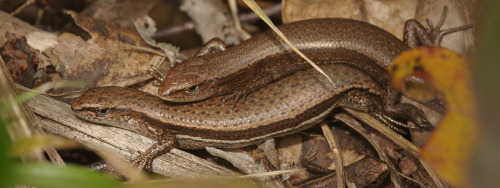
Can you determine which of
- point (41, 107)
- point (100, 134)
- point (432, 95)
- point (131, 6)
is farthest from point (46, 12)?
point (432, 95)

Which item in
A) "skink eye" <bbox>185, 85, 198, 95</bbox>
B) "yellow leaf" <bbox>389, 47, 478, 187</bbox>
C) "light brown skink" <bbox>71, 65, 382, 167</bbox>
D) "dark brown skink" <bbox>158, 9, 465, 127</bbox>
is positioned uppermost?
"dark brown skink" <bbox>158, 9, 465, 127</bbox>

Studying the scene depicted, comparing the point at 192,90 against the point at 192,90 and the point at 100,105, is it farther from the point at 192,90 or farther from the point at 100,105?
the point at 100,105

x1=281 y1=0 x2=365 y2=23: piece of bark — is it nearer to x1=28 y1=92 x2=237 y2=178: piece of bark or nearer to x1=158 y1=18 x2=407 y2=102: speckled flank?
x1=158 y1=18 x2=407 y2=102: speckled flank

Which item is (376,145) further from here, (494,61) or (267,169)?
(494,61)

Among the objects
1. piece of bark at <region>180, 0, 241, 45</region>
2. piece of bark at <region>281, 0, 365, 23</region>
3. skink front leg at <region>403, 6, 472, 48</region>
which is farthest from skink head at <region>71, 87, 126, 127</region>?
skink front leg at <region>403, 6, 472, 48</region>

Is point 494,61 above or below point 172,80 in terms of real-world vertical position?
below

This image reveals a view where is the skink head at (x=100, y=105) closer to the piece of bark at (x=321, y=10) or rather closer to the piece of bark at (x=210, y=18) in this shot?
the piece of bark at (x=210, y=18)

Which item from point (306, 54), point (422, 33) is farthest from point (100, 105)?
point (422, 33)
